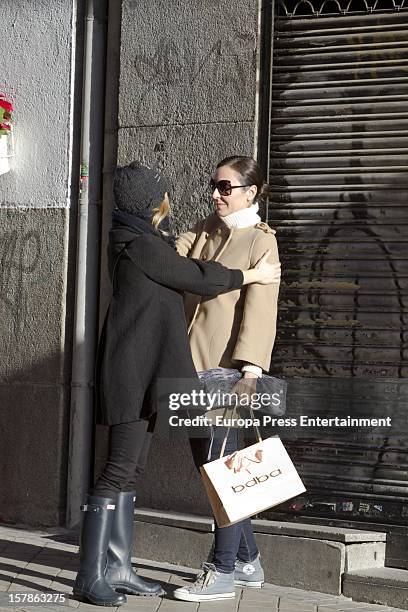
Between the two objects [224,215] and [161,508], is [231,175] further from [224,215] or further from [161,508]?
[161,508]

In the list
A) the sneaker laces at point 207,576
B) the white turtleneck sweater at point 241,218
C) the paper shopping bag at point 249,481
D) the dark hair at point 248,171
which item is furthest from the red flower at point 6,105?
the sneaker laces at point 207,576

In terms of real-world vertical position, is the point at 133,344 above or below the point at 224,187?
below

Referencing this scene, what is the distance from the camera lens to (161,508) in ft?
22.7

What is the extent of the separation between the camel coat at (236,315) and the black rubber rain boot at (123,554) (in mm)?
686

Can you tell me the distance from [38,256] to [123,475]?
2.79 m

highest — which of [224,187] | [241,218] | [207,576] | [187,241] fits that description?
→ [224,187]

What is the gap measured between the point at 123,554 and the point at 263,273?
1355 millimetres

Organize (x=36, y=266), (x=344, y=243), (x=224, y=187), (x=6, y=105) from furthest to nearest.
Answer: (x=6, y=105), (x=36, y=266), (x=344, y=243), (x=224, y=187)

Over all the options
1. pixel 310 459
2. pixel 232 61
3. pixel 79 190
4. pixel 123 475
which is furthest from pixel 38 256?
pixel 123 475

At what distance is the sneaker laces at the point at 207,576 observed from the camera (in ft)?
17.2

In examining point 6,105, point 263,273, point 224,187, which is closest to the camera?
point 263,273

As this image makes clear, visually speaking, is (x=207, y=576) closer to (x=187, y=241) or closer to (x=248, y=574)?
(x=248, y=574)

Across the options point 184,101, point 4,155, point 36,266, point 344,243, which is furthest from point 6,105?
point 344,243

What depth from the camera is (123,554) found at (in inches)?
205
